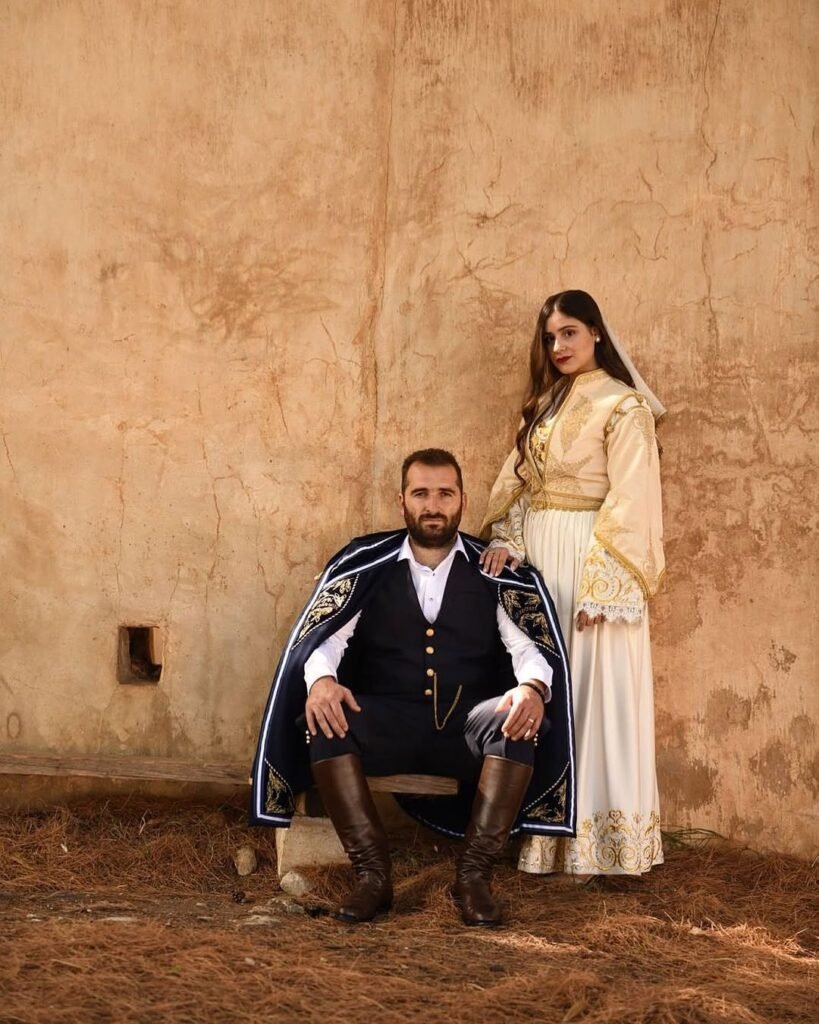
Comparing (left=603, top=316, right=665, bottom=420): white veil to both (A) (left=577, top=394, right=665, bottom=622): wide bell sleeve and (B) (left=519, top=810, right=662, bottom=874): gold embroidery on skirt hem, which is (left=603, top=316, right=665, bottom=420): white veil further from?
(B) (left=519, top=810, right=662, bottom=874): gold embroidery on skirt hem

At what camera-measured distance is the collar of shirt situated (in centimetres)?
425

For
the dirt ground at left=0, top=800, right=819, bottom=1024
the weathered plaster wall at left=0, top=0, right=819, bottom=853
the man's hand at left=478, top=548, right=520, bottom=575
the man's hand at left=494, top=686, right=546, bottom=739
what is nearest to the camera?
the dirt ground at left=0, top=800, right=819, bottom=1024

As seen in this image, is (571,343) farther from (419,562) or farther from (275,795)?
(275,795)

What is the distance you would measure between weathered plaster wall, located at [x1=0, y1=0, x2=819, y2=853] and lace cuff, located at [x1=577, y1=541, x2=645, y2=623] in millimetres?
668

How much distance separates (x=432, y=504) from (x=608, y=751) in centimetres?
112

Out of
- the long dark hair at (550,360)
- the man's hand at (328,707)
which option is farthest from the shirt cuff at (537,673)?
the long dark hair at (550,360)

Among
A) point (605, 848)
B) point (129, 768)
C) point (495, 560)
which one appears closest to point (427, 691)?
point (495, 560)

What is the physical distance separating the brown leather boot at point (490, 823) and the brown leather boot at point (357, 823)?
0.86ft

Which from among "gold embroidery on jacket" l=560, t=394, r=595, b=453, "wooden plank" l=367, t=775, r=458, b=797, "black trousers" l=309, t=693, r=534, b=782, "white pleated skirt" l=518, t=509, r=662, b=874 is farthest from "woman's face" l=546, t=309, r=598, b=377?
"wooden plank" l=367, t=775, r=458, b=797

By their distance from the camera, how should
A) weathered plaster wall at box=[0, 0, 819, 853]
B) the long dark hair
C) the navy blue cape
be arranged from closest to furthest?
the navy blue cape → the long dark hair → weathered plaster wall at box=[0, 0, 819, 853]

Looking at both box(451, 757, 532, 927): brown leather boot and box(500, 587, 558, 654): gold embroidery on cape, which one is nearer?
box(451, 757, 532, 927): brown leather boot

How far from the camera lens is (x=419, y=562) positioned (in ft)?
14.0

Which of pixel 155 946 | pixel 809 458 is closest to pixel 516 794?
pixel 155 946

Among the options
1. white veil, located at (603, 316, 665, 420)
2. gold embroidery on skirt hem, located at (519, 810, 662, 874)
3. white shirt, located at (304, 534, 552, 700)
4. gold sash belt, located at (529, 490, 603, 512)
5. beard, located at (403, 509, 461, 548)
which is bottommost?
gold embroidery on skirt hem, located at (519, 810, 662, 874)
